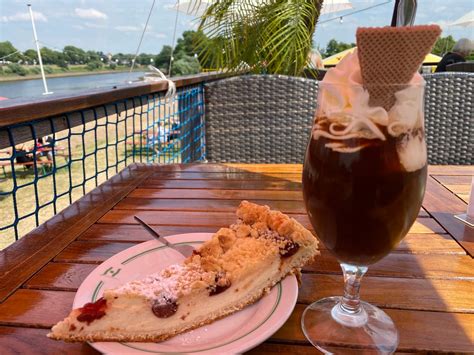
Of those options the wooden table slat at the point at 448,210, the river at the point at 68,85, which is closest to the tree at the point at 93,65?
the river at the point at 68,85

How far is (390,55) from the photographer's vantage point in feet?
1.54

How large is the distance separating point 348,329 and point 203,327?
0.73ft

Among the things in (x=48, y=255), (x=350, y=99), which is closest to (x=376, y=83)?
(x=350, y=99)

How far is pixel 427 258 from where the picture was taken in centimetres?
80

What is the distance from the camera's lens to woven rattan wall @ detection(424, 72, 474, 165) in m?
1.89

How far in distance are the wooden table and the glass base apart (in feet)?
0.06

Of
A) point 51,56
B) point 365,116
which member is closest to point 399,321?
point 365,116

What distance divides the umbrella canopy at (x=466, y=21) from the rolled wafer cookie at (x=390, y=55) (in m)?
10.5

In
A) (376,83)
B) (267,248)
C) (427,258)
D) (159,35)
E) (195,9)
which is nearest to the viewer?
(376,83)

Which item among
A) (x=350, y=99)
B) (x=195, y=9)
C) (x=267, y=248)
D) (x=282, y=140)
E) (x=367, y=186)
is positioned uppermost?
(x=195, y=9)

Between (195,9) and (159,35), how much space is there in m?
0.93

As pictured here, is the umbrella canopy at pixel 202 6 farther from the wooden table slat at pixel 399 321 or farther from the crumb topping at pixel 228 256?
the wooden table slat at pixel 399 321

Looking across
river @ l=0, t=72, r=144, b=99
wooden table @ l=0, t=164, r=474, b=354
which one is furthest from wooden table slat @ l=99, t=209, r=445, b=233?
river @ l=0, t=72, r=144, b=99

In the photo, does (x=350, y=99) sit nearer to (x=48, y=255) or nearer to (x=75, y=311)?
(x=75, y=311)
